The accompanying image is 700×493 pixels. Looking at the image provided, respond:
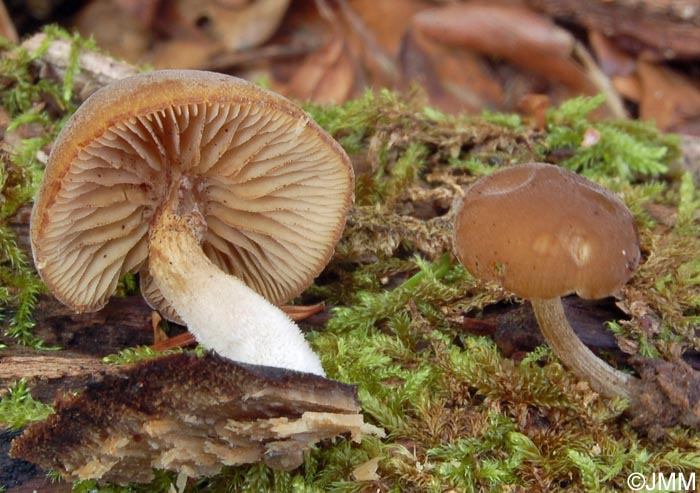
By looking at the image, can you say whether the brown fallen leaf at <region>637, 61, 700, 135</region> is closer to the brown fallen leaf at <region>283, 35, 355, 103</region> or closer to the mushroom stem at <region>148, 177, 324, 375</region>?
the brown fallen leaf at <region>283, 35, 355, 103</region>

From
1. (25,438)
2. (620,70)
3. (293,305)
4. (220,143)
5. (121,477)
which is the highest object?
(220,143)

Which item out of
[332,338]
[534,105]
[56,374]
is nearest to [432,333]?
[332,338]

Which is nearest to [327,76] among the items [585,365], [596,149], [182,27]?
[182,27]

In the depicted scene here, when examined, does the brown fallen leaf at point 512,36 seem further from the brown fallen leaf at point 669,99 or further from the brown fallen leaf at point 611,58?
the brown fallen leaf at point 669,99

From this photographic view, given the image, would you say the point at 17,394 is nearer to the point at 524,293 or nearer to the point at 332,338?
the point at 332,338

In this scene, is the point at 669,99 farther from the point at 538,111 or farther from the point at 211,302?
the point at 211,302

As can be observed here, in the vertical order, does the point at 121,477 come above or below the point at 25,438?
below

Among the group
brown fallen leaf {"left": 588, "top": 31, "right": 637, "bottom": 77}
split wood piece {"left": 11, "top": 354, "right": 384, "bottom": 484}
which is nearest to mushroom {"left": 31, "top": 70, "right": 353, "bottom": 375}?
split wood piece {"left": 11, "top": 354, "right": 384, "bottom": 484}
